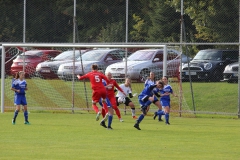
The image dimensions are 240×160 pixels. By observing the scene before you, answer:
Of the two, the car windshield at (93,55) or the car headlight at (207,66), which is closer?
the car headlight at (207,66)

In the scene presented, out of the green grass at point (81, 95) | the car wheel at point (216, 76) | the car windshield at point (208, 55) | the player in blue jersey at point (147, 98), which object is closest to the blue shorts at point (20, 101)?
the player in blue jersey at point (147, 98)

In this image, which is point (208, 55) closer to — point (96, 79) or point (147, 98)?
point (147, 98)

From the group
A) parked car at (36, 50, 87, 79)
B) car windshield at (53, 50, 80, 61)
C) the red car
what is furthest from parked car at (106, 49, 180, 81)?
the red car

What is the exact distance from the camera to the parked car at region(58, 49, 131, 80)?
1127 inches

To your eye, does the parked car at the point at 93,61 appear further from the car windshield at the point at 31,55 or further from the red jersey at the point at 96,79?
the red jersey at the point at 96,79

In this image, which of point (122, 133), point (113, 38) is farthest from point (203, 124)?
point (113, 38)

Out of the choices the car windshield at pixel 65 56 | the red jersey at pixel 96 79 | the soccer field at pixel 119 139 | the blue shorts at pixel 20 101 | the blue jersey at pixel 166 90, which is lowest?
the soccer field at pixel 119 139

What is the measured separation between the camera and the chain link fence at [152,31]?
27.0m

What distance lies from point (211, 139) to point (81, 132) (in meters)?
3.76

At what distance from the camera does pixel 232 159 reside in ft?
43.7

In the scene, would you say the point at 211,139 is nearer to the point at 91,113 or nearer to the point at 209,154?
the point at 209,154

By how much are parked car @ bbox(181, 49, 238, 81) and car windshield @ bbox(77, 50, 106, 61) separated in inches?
134

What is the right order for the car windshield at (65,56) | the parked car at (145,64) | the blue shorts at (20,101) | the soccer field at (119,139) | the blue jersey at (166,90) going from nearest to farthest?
the soccer field at (119,139), the blue shorts at (20,101), the blue jersey at (166,90), the parked car at (145,64), the car windshield at (65,56)

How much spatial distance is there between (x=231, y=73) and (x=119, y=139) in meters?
10.7
